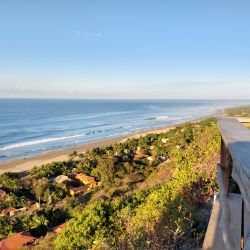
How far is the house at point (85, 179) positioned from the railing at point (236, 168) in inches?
715

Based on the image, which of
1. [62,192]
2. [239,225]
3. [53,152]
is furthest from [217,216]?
[53,152]

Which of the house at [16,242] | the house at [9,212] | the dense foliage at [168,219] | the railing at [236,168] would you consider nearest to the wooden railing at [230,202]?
the railing at [236,168]

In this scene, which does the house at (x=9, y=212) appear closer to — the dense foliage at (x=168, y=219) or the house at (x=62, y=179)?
the house at (x=62, y=179)

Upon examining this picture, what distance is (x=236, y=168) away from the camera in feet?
5.25

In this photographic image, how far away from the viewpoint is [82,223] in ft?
31.8

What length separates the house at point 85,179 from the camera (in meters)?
21.0

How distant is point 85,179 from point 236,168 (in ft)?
67.6

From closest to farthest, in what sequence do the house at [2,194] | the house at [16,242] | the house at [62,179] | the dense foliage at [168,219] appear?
the dense foliage at [168,219] → the house at [16,242] → the house at [2,194] → the house at [62,179]

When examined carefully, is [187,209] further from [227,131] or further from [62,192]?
[62,192]

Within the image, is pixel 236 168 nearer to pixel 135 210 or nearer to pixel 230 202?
pixel 230 202

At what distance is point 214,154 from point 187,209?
1927 mm

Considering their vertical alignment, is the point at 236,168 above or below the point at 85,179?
above

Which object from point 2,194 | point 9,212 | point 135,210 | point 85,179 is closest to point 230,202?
point 135,210

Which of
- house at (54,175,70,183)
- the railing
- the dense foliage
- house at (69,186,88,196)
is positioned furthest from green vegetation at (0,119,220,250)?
the railing
